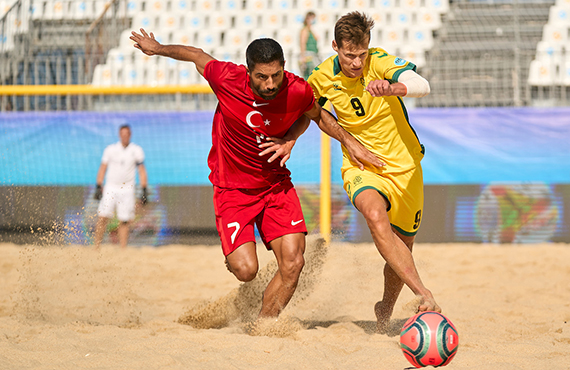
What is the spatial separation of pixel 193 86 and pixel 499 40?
24.2ft

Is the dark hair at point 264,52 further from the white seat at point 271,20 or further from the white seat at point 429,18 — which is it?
the white seat at point 429,18

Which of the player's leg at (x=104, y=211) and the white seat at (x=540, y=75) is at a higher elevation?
the white seat at (x=540, y=75)

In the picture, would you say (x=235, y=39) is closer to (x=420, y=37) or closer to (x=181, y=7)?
(x=181, y=7)

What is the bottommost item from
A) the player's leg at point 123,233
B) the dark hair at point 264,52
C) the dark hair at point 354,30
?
the player's leg at point 123,233

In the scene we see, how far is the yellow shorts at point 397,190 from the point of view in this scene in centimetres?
395

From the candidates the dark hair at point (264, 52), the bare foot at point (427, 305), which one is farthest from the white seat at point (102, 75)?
the bare foot at point (427, 305)

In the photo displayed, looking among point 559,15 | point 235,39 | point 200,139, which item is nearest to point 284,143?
point 200,139

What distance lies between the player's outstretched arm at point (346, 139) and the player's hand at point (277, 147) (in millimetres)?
267

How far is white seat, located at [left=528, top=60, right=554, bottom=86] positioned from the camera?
9250 millimetres

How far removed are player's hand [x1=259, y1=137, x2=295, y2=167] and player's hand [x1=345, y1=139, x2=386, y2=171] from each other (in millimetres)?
429

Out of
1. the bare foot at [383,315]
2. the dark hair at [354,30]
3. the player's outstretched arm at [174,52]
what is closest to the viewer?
the dark hair at [354,30]

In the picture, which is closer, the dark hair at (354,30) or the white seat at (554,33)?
the dark hair at (354,30)

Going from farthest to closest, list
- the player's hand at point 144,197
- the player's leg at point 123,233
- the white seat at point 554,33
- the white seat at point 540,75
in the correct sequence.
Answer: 1. the white seat at point 554,33
2. the white seat at point 540,75
3. the player's hand at point 144,197
4. the player's leg at point 123,233

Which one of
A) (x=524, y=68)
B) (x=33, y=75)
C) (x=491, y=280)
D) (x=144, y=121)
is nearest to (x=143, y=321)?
(x=491, y=280)
